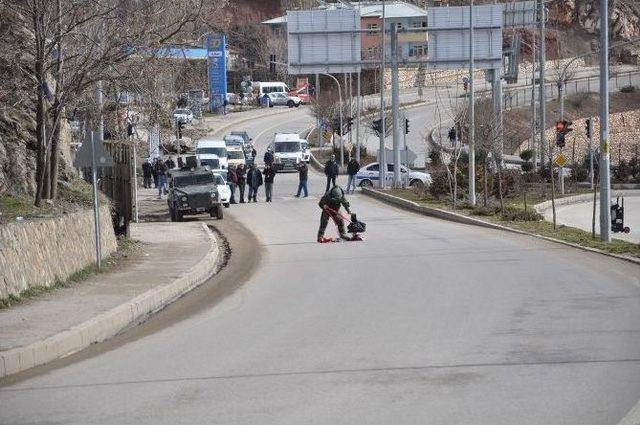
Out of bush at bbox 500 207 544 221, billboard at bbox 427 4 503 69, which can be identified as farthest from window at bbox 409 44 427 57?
bush at bbox 500 207 544 221

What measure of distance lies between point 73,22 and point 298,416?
15106 mm

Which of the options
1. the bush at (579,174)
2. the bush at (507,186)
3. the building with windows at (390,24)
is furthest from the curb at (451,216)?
the bush at (579,174)

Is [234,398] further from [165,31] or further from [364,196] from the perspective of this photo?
[364,196]

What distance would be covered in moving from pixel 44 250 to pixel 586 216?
29.2 metres

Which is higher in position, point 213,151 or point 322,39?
point 322,39

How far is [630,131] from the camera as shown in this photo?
86438 mm

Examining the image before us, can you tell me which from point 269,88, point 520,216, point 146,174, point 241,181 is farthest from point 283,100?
point 520,216

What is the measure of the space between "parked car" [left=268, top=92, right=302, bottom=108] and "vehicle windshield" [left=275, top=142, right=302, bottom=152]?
3987 centimetres

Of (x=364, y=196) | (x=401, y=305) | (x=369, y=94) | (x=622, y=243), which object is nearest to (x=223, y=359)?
(x=401, y=305)

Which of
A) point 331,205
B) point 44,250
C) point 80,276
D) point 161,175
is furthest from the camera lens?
point 161,175

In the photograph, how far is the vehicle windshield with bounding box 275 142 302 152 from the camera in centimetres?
7312

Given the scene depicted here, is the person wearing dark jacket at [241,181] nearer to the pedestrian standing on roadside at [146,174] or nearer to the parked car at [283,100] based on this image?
the pedestrian standing on roadside at [146,174]

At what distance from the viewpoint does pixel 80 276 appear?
20.8m

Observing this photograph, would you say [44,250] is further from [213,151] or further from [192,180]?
[213,151]
